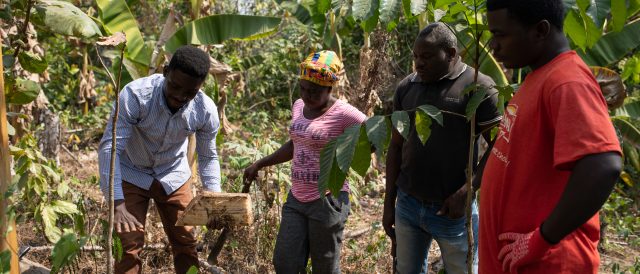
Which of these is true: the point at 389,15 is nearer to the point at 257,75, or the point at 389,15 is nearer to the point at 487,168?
the point at 487,168

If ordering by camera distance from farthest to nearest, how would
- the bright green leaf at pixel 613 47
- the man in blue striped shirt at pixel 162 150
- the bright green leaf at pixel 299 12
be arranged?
the bright green leaf at pixel 299 12
the bright green leaf at pixel 613 47
the man in blue striped shirt at pixel 162 150

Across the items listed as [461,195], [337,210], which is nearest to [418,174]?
[461,195]

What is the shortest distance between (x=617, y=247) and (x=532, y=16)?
4.93 metres

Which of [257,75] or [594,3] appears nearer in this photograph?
[594,3]

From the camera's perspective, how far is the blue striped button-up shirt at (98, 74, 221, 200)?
378cm

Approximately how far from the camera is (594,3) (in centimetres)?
253

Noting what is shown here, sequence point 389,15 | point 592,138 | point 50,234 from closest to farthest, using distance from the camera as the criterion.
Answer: point 592,138
point 389,15
point 50,234

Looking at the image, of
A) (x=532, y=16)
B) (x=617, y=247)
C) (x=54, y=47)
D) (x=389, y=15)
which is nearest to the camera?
(x=532, y=16)

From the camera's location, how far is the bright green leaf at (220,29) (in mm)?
5684

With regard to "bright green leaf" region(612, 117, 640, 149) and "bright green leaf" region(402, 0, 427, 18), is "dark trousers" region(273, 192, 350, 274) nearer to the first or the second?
"bright green leaf" region(402, 0, 427, 18)

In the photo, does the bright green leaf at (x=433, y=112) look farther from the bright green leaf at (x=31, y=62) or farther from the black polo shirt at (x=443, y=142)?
the bright green leaf at (x=31, y=62)

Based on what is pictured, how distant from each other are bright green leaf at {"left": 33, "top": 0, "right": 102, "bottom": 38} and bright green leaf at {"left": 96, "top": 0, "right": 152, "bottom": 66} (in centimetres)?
156

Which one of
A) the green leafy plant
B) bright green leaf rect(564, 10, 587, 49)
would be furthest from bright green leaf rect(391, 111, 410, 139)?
the green leafy plant

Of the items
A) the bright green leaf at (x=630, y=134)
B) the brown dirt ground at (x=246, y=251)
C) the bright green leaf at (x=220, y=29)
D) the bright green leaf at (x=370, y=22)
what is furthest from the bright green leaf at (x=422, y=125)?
the bright green leaf at (x=630, y=134)
